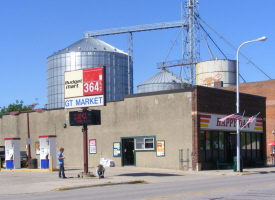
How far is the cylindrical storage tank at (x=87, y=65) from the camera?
191 ft

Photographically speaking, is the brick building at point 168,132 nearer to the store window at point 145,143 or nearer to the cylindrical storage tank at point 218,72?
the store window at point 145,143

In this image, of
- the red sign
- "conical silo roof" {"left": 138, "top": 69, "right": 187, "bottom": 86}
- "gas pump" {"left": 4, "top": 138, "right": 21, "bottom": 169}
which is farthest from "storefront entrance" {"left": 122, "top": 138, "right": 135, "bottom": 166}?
"conical silo roof" {"left": 138, "top": 69, "right": 187, "bottom": 86}

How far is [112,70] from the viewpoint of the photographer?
5925cm

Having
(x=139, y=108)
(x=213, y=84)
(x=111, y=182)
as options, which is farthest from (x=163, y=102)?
(x=213, y=84)

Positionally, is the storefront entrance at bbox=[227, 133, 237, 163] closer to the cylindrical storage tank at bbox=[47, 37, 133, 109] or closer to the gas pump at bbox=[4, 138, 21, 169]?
the gas pump at bbox=[4, 138, 21, 169]

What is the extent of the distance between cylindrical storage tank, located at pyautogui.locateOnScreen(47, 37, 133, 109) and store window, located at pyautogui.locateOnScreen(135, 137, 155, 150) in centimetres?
2672

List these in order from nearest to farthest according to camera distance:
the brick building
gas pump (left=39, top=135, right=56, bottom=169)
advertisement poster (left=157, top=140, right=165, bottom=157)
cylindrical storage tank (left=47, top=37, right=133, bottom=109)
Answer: gas pump (left=39, top=135, right=56, bottom=169), the brick building, advertisement poster (left=157, top=140, right=165, bottom=157), cylindrical storage tank (left=47, top=37, right=133, bottom=109)

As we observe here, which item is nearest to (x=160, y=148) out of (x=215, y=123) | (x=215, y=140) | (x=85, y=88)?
(x=215, y=140)

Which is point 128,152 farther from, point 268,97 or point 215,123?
point 268,97

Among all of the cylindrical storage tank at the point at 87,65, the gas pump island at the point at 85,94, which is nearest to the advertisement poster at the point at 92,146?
the gas pump island at the point at 85,94

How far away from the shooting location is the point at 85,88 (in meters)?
22.9

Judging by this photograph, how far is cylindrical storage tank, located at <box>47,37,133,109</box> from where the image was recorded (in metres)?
58.3

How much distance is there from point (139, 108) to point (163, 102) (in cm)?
219

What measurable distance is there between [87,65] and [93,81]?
35920mm
